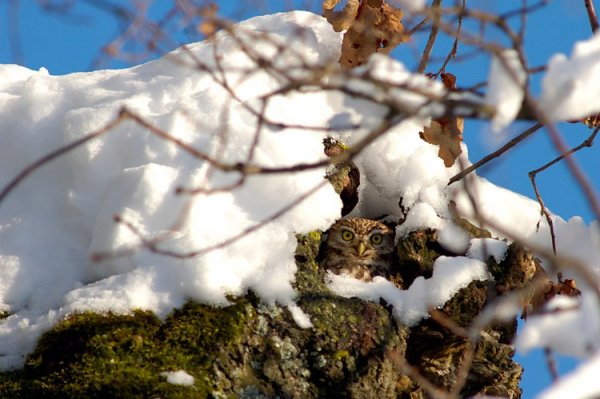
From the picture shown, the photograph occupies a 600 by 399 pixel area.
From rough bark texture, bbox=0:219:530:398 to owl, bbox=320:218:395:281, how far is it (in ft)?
3.70

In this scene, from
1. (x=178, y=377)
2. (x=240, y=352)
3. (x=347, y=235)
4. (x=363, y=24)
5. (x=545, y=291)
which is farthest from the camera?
(x=347, y=235)

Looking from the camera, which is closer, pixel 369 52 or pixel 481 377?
pixel 481 377

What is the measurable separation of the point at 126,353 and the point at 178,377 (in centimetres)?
22

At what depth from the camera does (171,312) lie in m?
2.71

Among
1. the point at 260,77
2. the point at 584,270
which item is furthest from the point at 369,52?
the point at 584,270

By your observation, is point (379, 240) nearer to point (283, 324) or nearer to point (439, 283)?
point (439, 283)

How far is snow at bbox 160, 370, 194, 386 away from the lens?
247cm

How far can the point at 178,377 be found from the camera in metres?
2.49

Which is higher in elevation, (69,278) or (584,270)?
(69,278)

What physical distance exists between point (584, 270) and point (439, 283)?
1956mm

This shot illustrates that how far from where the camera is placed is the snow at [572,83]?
1.39 m

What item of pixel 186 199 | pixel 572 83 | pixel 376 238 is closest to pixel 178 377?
pixel 186 199

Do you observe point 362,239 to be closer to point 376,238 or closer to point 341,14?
point 376,238

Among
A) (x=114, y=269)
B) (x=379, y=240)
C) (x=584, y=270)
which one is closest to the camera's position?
(x=584, y=270)
